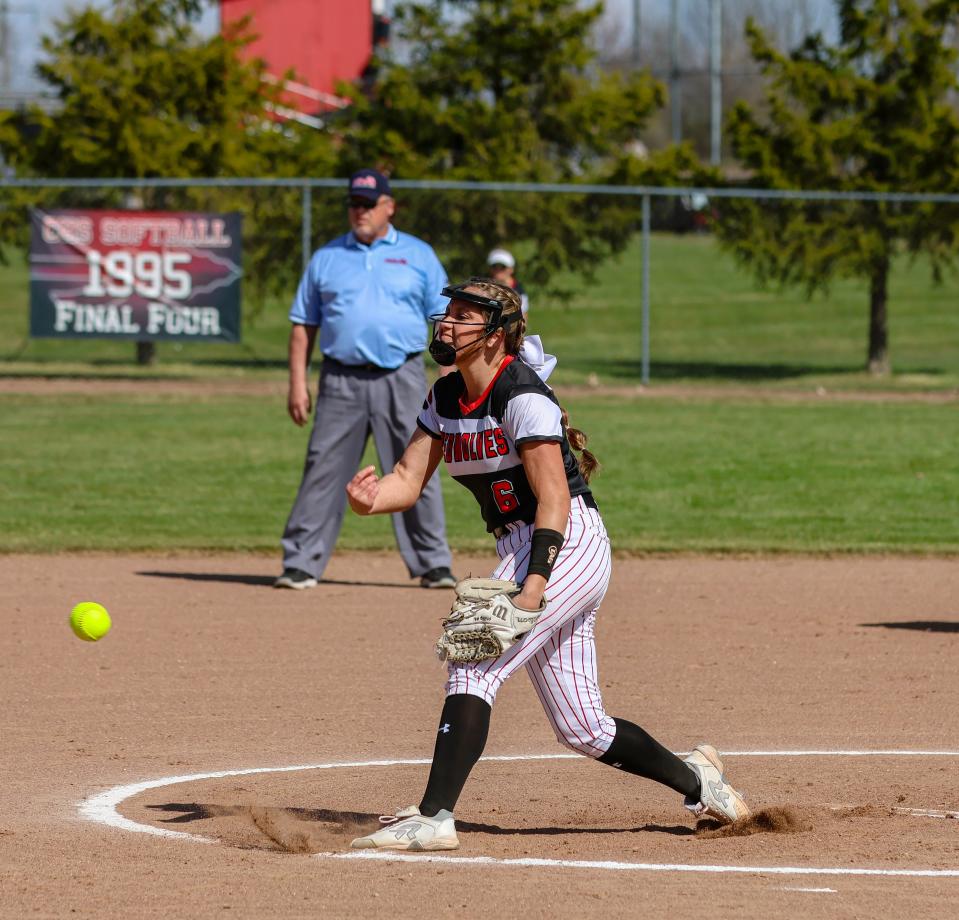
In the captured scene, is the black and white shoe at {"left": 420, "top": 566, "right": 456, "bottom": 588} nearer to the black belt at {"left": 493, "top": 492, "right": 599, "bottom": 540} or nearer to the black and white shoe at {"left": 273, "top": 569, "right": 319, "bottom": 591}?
the black and white shoe at {"left": 273, "top": 569, "right": 319, "bottom": 591}

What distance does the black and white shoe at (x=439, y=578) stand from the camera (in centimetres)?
953

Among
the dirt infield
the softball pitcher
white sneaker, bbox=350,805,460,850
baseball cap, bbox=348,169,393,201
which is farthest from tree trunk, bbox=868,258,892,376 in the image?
white sneaker, bbox=350,805,460,850

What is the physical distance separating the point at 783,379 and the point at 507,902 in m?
18.9

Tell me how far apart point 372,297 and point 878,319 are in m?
14.6

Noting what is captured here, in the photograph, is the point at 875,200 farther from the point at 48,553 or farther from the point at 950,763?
the point at 950,763

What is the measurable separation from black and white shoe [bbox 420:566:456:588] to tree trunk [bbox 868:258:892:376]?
13786 millimetres

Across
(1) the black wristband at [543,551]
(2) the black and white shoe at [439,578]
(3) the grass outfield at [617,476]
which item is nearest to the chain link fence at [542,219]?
(3) the grass outfield at [617,476]

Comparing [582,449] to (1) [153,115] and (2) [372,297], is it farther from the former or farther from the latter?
(1) [153,115]

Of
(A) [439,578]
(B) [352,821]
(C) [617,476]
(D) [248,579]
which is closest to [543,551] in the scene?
(B) [352,821]

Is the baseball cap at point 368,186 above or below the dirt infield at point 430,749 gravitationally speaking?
above

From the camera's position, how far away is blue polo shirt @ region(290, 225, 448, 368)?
9102 millimetres

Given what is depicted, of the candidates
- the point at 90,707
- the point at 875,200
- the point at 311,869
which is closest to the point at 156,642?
the point at 90,707

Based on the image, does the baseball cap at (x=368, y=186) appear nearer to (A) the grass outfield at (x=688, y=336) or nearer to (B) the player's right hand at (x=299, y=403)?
(B) the player's right hand at (x=299, y=403)

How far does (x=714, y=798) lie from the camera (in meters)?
5.12
